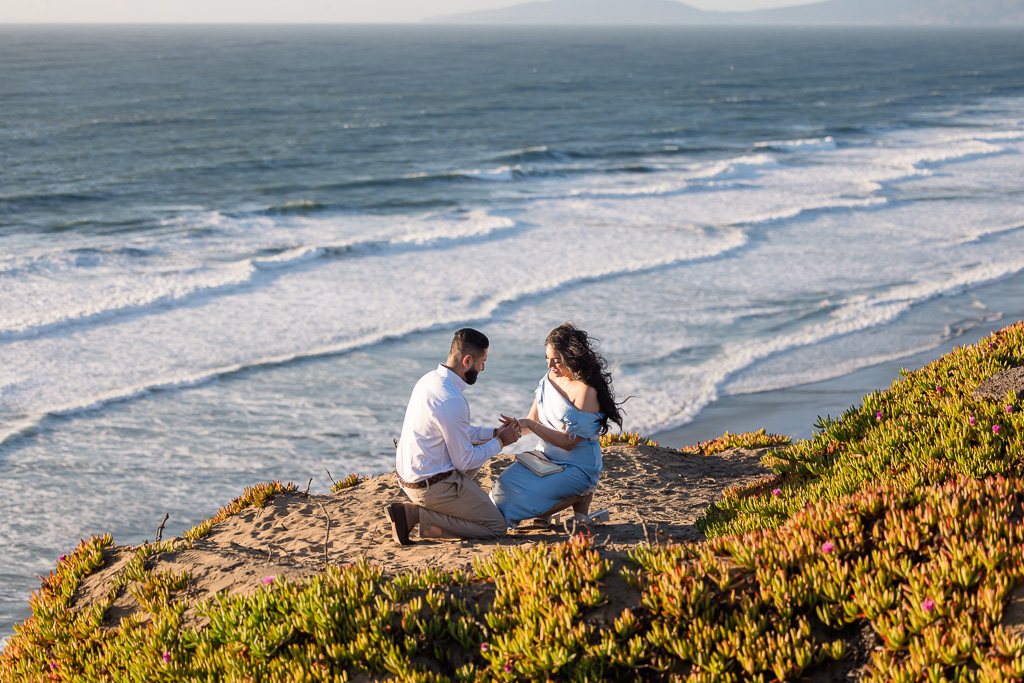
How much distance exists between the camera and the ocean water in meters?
11.3

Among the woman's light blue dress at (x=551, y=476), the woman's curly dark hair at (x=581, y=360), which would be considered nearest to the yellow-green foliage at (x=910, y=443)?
the woman's light blue dress at (x=551, y=476)

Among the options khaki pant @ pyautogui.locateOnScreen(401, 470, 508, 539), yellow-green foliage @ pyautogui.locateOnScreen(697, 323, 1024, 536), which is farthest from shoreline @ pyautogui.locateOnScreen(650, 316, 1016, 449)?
khaki pant @ pyautogui.locateOnScreen(401, 470, 508, 539)

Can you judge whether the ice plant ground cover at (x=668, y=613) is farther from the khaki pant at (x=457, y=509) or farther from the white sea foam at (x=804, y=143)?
the white sea foam at (x=804, y=143)

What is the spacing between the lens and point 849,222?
81.0ft

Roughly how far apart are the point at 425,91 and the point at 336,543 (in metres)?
68.2

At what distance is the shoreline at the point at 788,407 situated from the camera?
11344 mm

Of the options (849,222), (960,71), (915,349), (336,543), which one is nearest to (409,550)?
(336,543)

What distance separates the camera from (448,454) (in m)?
5.75

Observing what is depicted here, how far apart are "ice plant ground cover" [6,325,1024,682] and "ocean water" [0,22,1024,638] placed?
417cm

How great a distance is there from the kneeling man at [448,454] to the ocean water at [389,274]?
437cm

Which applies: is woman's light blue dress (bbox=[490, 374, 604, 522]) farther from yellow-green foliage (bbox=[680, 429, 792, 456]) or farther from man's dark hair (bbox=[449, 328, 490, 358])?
yellow-green foliage (bbox=[680, 429, 792, 456])

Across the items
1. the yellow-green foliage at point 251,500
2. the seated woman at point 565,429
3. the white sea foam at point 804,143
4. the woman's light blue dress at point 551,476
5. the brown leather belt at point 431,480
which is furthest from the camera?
the white sea foam at point 804,143

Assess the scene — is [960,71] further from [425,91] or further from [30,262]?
[30,262]

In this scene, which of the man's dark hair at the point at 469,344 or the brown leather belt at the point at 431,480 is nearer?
the man's dark hair at the point at 469,344
